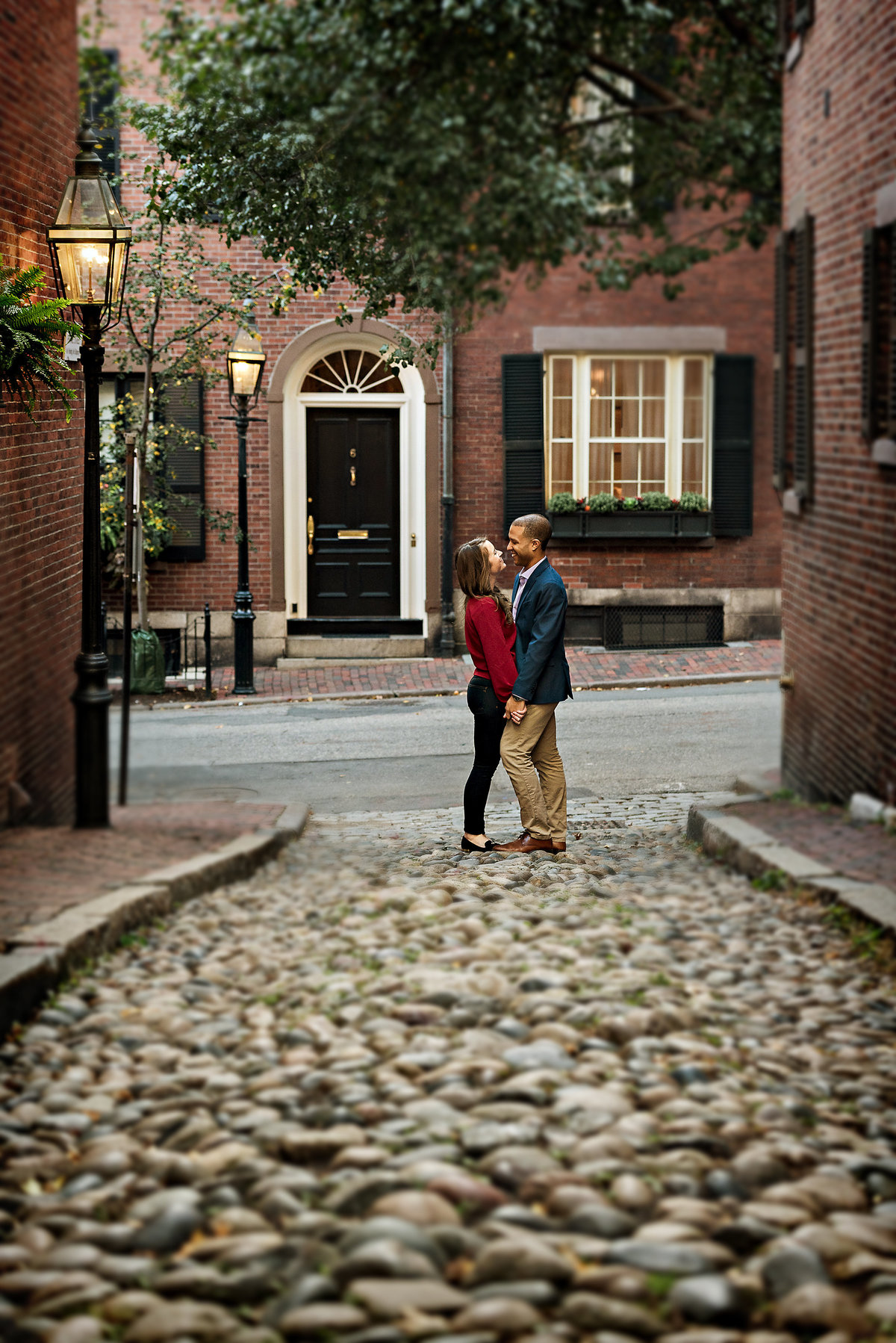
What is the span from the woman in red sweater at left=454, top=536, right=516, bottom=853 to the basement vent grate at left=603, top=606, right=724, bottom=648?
1031 cm

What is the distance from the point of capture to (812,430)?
943 cm

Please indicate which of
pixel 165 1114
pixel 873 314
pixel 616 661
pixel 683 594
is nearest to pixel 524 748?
pixel 873 314

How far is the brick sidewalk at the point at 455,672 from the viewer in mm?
16172

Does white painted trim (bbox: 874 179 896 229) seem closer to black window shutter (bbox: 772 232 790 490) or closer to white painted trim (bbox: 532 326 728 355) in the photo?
black window shutter (bbox: 772 232 790 490)

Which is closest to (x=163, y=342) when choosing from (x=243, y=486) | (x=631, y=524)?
(x=243, y=486)

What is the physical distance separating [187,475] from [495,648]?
35.7ft

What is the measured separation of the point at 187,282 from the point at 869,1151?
1399 centimetres

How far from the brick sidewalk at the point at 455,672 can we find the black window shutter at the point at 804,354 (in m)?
6.58

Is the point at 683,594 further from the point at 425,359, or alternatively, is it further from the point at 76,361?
the point at 76,361

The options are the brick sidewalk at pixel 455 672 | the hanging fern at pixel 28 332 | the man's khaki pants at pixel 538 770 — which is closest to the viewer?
the hanging fern at pixel 28 332

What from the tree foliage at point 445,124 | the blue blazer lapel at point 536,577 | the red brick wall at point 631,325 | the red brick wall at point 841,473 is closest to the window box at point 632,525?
the red brick wall at point 631,325

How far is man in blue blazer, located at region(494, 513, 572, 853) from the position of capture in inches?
300

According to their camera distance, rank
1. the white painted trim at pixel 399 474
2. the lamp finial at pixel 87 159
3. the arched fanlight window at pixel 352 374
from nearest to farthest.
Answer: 1. the lamp finial at pixel 87 159
2. the white painted trim at pixel 399 474
3. the arched fanlight window at pixel 352 374

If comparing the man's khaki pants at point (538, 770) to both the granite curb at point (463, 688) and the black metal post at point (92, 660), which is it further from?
the granite curb at point (463, 688)
